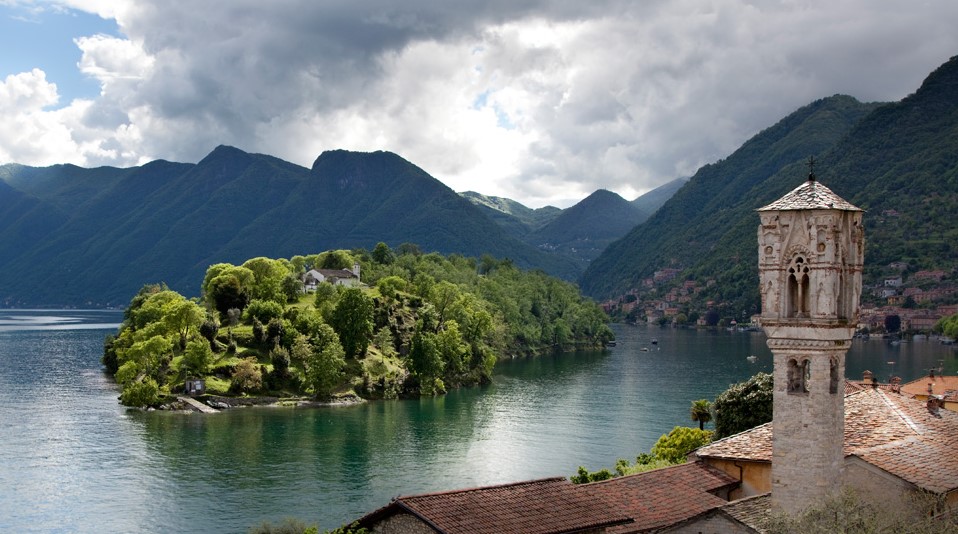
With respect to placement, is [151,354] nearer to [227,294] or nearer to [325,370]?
[325,370]

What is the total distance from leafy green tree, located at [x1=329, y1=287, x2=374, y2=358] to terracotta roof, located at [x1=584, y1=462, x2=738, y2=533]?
228 ft

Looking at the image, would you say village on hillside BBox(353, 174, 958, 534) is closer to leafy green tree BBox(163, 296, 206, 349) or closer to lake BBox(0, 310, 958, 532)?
lake BBox(0, 310, 958, 532)

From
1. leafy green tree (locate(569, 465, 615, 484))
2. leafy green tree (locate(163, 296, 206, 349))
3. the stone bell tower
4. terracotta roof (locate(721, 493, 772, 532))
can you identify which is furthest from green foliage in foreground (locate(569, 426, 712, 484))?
leafy green tree (locate(163, 296, 206, 349))

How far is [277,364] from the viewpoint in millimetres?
94125

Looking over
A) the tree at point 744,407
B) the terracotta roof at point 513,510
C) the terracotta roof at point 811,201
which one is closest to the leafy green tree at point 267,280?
the tree at point 744,407

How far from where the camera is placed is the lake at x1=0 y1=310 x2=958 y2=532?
174 ft

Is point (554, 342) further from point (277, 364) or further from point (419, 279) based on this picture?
point (277, 364)

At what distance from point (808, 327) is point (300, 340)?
2969 inches

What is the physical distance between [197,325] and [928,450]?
79.8m

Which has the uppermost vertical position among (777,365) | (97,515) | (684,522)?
(777,365)

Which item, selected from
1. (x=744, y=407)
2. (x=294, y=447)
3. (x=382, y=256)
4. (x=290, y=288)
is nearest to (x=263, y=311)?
(x=290, y=288)

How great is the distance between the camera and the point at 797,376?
27.5m

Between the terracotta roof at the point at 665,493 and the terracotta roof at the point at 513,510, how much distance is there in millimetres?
610

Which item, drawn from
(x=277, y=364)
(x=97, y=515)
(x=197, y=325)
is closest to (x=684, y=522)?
(x=97, y=515)
